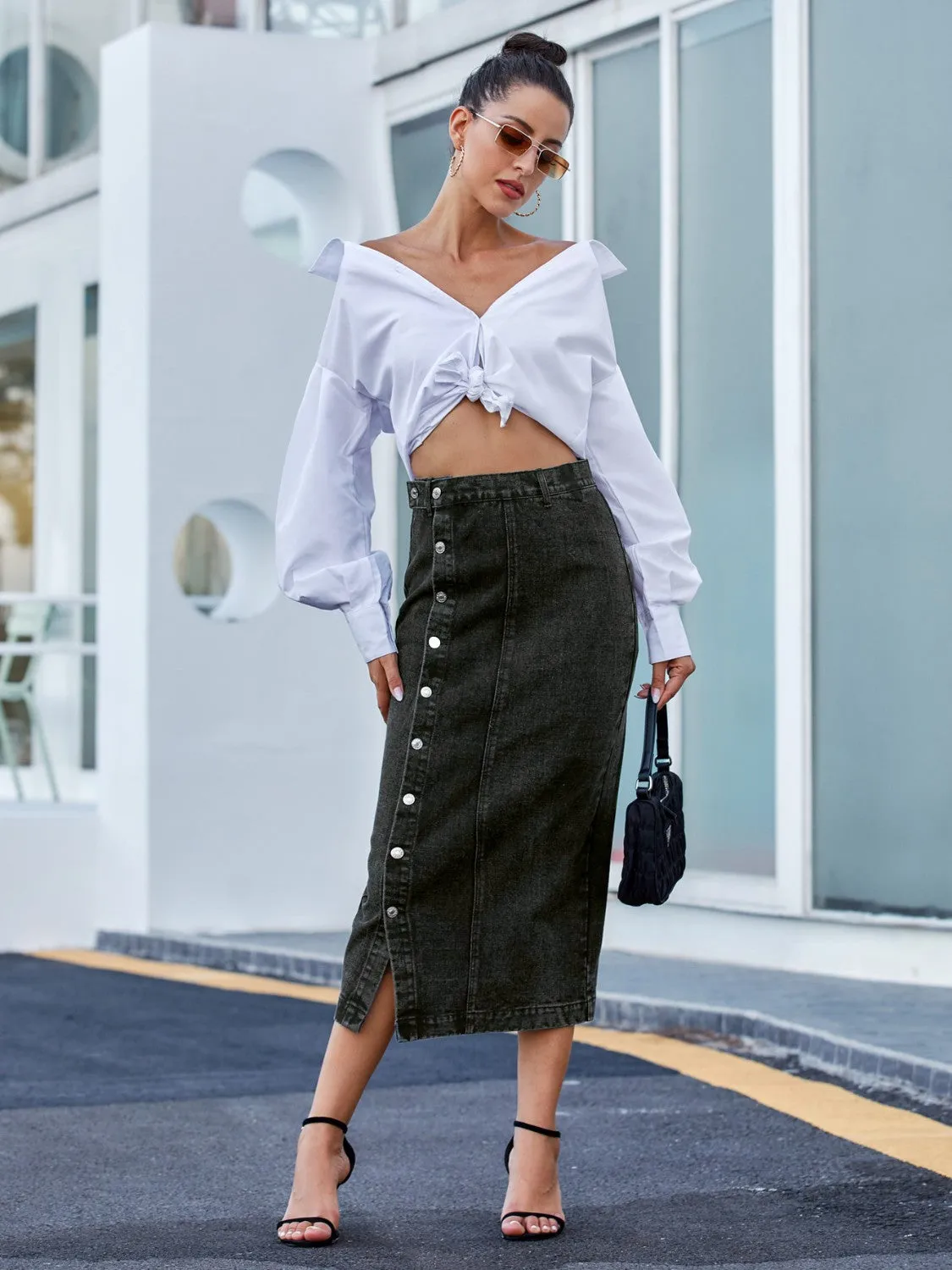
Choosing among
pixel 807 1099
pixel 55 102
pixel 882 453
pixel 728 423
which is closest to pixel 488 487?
pixel 807 1099

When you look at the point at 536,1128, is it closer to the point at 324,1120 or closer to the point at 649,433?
the point at 324,1120

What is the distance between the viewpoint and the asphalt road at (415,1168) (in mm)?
3145

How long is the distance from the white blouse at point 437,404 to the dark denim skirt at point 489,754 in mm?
110

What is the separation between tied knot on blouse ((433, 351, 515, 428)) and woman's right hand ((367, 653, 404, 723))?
41 cm

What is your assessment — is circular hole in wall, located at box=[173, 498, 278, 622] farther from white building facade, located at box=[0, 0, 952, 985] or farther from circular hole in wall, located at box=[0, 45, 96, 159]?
circular hole in wall, located at box=[0, 45, 96, 159]

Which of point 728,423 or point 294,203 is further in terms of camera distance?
point 294,203

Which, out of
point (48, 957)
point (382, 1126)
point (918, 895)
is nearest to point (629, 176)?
point (918, 895)

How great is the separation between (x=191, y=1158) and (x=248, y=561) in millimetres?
4537

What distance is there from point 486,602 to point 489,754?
0.74ft

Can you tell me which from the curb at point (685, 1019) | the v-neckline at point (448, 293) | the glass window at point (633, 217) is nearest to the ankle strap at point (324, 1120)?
the v-neckline at point (448, 293)

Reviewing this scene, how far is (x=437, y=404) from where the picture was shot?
317 centimetres

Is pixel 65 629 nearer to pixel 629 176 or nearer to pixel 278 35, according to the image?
pixel 278 35

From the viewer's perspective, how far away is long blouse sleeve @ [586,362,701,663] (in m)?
3.29

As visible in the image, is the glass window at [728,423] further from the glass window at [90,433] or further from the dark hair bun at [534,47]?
the glass window at [90,433]
